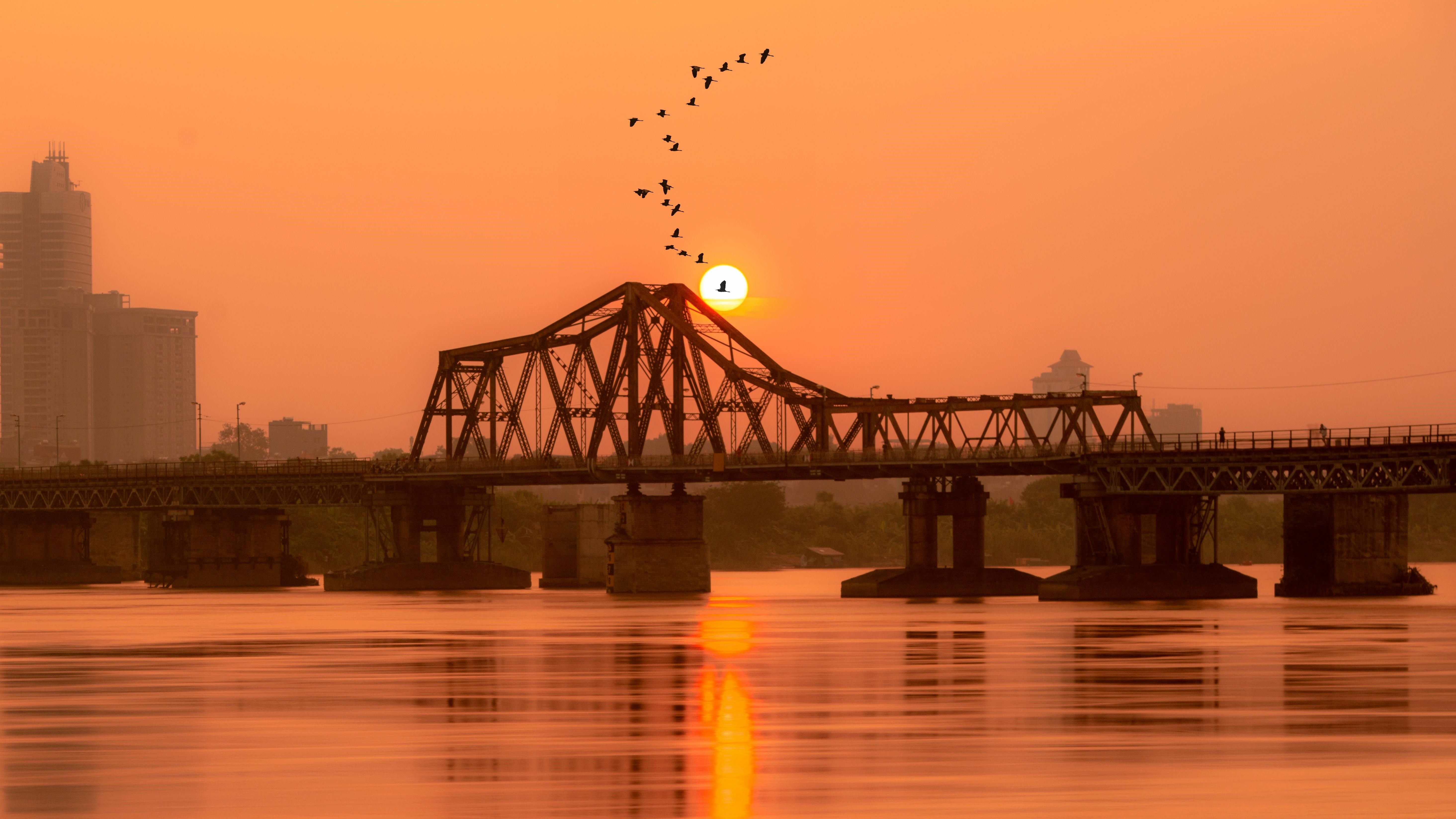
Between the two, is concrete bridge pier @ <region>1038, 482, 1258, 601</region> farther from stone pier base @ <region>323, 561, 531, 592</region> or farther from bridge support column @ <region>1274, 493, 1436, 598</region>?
stone pier base @ <region>323, 561, 531, 592</region>

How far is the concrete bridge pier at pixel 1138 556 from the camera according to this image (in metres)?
128

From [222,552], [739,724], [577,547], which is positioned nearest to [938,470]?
[577,547]

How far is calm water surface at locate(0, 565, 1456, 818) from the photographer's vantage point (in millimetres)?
28500

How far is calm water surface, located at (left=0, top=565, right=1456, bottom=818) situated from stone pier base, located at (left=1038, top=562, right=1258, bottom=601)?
142 ft

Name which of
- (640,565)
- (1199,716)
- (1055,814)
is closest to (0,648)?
(1199,716)

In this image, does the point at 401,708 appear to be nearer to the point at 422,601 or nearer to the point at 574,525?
the point at 422,601

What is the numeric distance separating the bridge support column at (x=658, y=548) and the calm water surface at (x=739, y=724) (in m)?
73.8

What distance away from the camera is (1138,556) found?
431 feet

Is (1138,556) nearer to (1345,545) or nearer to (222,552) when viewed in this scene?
(1345,545)

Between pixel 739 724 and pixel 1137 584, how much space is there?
92473 mm

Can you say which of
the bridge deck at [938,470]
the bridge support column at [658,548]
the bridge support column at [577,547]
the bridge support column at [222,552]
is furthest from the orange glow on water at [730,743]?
the bridge support column at [222,552]

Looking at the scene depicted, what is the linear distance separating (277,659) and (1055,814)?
42326 mm

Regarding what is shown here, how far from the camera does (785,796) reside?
2848 centimetres

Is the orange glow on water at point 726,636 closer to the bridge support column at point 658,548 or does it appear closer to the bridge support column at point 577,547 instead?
the bridge support column at point 658,548
